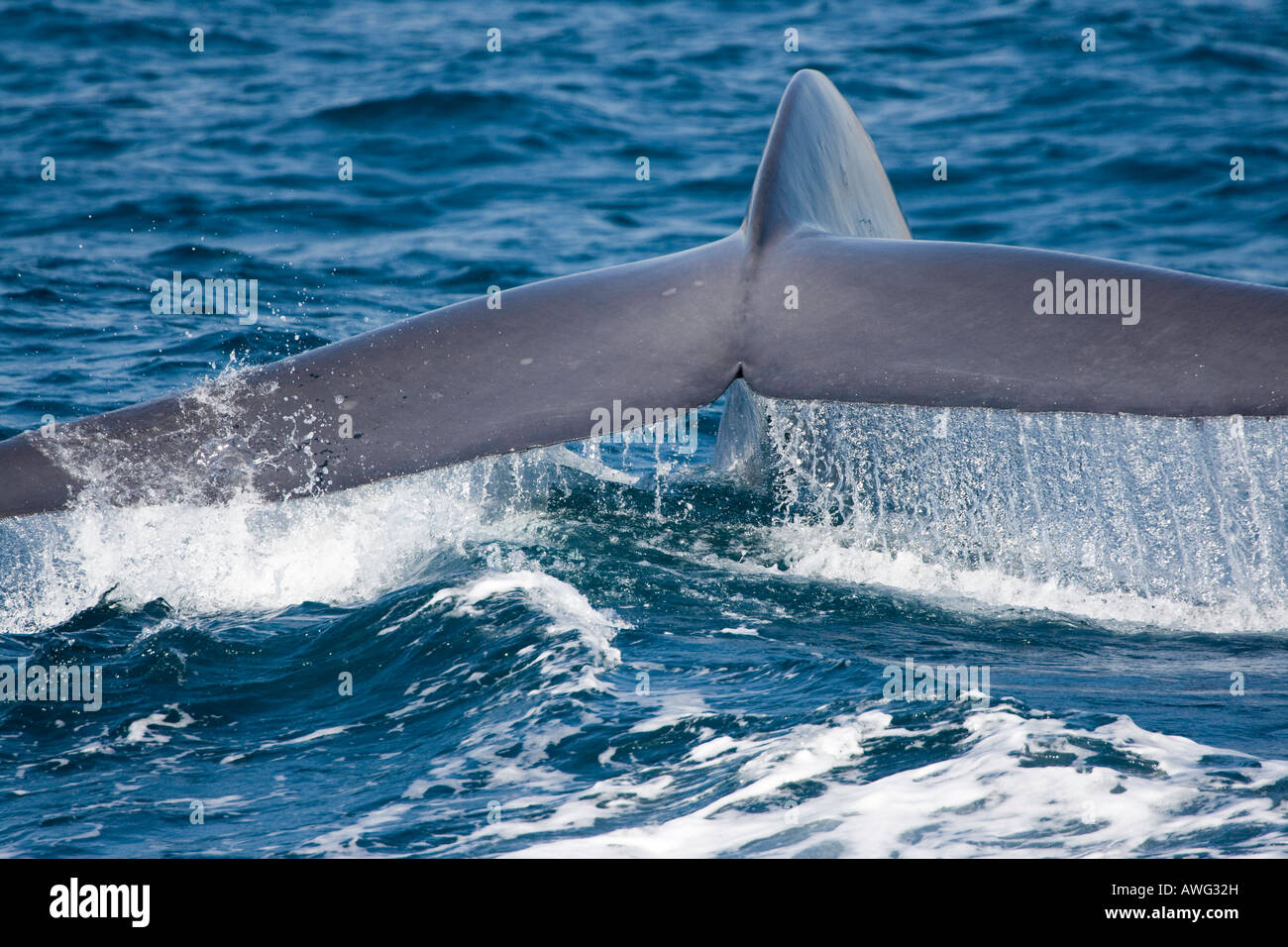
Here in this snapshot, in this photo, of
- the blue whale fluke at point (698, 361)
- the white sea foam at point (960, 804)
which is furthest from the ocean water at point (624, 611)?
the blue whale fluke at point (698, 361)

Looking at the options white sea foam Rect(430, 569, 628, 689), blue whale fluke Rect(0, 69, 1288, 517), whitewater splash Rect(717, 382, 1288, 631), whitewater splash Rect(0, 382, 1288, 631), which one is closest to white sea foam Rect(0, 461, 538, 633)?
whitewater splash Rect(0, 382, 1288, 631)

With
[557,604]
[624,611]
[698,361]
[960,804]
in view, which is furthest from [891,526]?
[960,804]

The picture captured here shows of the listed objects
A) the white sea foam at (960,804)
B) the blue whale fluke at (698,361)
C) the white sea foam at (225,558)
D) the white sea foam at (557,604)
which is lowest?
the white sea foam at (960,804)

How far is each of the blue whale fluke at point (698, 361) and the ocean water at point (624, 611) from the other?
271mm

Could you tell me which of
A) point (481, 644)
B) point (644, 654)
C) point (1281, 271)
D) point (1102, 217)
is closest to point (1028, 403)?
point (644, 654)

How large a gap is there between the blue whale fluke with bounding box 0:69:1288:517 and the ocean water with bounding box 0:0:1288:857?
271mm

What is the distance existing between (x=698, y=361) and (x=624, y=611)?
180 centimetres

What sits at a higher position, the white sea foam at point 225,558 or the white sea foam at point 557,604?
the white sea foam at point 225,558

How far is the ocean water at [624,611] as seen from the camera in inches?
182

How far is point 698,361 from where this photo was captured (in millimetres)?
5004

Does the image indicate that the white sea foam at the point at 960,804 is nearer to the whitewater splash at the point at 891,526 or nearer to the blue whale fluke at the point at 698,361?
the blue whale fluke at the point at 698,361

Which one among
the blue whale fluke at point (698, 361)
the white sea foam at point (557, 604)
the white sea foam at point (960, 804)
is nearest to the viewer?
the white sea foam at point (960, 804)

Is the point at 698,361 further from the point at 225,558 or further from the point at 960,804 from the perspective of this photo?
the point at 225,558

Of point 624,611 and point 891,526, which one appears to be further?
point 891,526
